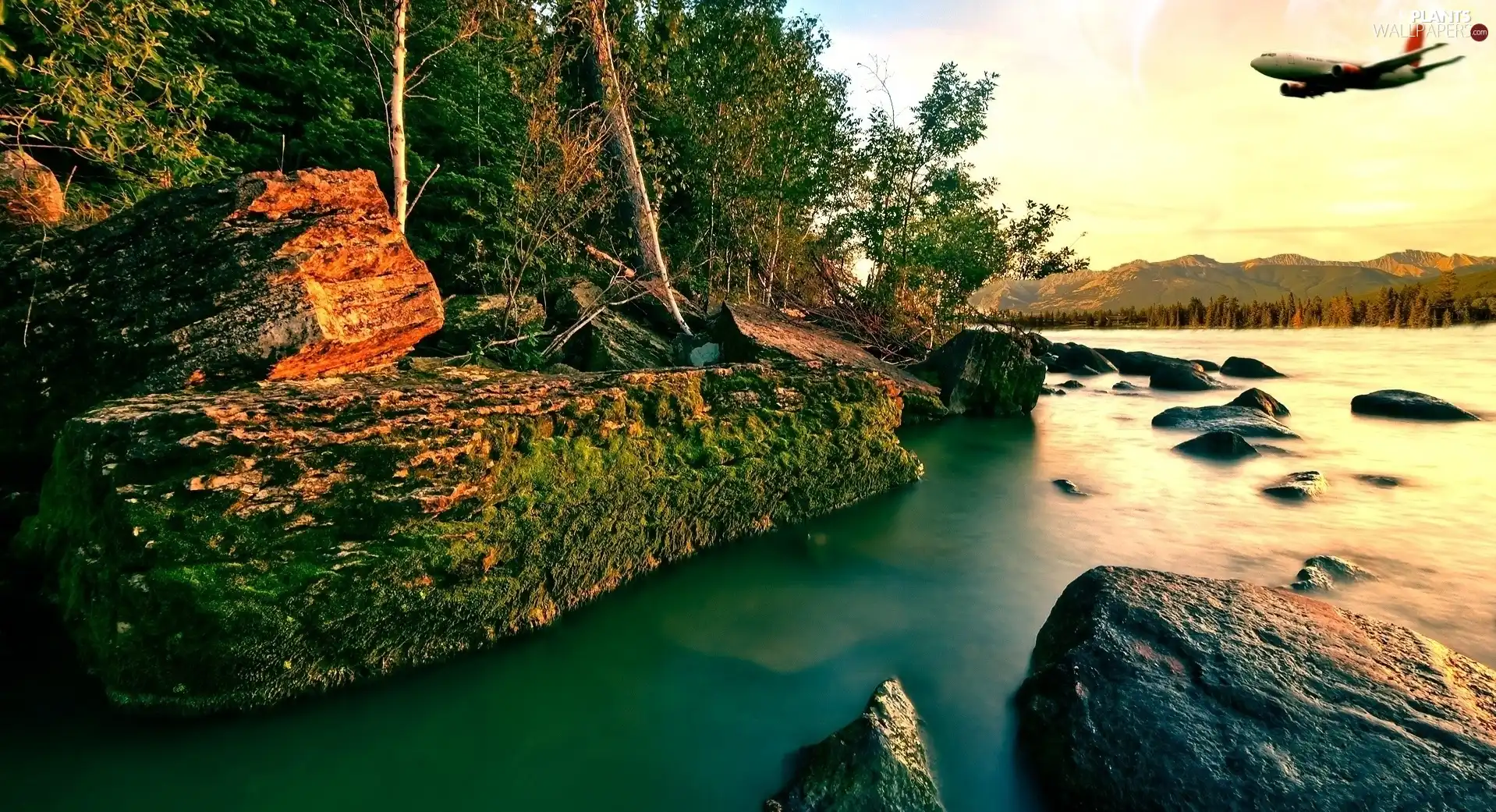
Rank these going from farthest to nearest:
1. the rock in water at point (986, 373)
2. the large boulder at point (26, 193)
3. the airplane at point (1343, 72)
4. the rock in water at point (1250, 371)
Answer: the rock in water at point (1250, 371)
the rock in water at point (986, 373)
the large boulder at point (26, 193)
the airplane at point (1343, 72)

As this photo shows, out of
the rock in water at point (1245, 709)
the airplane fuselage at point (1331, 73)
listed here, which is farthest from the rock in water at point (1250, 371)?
the rock in water at point (1245, 709)

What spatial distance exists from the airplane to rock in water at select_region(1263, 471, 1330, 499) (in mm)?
5552

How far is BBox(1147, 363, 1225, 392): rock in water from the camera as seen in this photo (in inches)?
741

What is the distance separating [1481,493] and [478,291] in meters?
15.0

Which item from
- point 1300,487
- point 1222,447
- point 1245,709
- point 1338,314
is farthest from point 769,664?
point 1338,314

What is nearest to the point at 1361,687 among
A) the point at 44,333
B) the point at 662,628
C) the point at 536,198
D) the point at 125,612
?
the point at 662,628

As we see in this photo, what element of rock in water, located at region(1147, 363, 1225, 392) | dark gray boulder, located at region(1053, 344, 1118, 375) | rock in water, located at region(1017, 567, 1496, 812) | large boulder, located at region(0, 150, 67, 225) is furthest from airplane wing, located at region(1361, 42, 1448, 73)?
dark gray boulder, located at region(1053, 344, 1118, 375)

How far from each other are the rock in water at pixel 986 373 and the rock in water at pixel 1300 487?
546cm

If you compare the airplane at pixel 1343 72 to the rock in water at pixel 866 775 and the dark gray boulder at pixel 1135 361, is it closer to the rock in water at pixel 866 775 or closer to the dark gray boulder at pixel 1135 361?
the rock in water at pixel 866 775

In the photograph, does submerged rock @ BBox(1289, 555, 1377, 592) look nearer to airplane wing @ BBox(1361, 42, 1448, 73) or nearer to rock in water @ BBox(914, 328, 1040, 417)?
airplane wing @ BBox(1361, 42, 1448, 73)

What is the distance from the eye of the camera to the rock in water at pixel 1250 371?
72.1 ft

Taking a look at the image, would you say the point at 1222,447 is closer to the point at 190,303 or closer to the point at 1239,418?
Result: the point at 1239,418

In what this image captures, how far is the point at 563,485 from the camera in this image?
410 centimetres

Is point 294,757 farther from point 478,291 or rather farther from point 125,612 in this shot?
point 478,291
